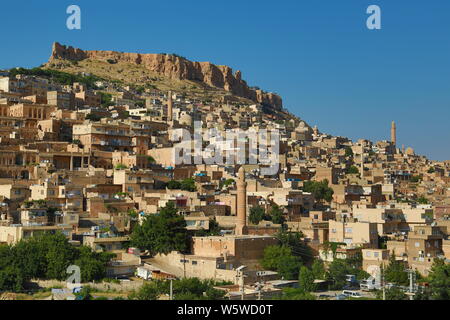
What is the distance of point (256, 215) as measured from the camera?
1195 inches

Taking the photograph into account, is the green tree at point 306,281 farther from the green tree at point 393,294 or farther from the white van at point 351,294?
the green tree at point 393,294

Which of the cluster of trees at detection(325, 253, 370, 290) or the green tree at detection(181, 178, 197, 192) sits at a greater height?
the green tree at detection(181, 178, 197, 192)

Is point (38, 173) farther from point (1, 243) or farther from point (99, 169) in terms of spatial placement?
point (1, 243)

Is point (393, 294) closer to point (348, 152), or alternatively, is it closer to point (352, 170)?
point (352, 170)

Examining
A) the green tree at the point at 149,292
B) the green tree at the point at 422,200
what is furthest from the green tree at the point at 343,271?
the green tree at the point at 422,200

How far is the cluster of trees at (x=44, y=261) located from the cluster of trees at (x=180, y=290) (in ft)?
7.40

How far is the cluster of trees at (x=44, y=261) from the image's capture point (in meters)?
22.0

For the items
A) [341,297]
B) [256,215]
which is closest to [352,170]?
[256,215]

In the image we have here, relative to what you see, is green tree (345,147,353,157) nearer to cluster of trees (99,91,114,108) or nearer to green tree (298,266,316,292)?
cluster of trees (99,91,114,108)

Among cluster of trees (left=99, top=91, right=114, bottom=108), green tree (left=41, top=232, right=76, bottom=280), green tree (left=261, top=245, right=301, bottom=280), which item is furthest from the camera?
cluster of trees (left=99, top=91, right=114, bottom=108)

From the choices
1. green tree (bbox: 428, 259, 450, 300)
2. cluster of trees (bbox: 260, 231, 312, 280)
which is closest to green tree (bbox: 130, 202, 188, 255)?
cluster of trees (bbox: 260, 231, 312, 280)

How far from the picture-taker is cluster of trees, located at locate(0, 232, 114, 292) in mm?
22000

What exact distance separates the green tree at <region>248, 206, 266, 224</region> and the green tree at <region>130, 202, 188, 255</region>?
460 centimetres

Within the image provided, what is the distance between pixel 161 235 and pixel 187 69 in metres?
65.6
